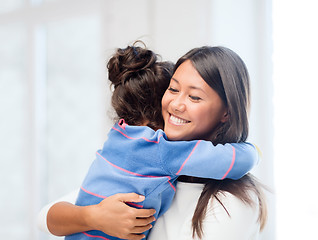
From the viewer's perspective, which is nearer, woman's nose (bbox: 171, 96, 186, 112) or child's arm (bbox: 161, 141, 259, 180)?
child's arm (bbox: 161, 141, 259, 180)

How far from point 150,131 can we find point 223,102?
22 cm

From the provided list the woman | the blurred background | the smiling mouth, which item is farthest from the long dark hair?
the blurred background

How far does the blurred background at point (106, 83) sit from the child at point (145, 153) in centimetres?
43

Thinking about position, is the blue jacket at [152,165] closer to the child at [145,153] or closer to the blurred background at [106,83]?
the child at [145,153]

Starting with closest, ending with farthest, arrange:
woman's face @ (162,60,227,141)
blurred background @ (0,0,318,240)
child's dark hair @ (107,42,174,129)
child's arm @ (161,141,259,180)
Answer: child's arm @ (161,141,259,180) < woman's face @ (162,60,227,141) < child's dark hair @ (107,42,174,129) < blurred background @ (0,0,318,240)

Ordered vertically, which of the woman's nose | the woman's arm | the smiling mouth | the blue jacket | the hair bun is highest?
the hair bun

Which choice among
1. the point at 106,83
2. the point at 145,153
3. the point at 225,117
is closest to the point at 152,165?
the point at 145,153

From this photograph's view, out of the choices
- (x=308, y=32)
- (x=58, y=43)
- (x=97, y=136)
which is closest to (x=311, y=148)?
(x=308, y=32)

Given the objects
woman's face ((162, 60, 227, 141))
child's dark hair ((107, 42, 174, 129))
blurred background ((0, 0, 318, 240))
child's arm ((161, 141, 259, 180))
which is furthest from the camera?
blurred background ((0, 0, 318, 240))

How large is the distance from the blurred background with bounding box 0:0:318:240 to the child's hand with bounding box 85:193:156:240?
0.62 m

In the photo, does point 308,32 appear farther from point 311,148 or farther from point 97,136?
point 97,136

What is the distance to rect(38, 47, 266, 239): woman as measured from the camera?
0.97 m

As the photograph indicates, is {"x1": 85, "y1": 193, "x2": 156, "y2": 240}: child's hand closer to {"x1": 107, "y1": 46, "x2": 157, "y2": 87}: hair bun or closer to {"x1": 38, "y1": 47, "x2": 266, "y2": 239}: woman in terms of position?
{"x1": 38, "y1": 47, "x2": 266, "y2": 239}: woman

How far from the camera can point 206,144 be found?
3.14 ft
